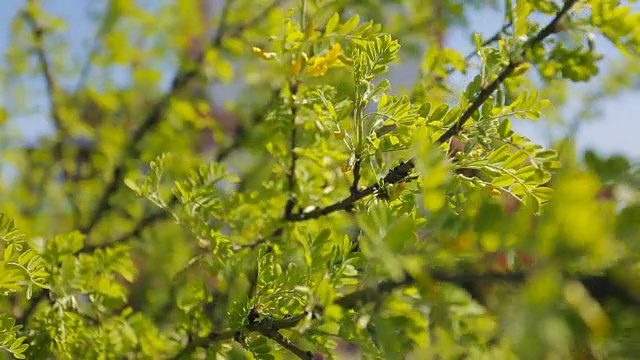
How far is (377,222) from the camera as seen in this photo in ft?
1.15

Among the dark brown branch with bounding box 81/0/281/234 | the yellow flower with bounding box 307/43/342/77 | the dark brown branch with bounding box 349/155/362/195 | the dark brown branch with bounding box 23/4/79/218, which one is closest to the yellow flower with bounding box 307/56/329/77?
the yellow flower with bounding box 307/43/342/77

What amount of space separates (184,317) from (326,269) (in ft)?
0.85

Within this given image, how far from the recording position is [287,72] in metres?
0.65

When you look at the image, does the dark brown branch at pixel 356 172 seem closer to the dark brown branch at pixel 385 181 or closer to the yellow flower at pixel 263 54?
the dark brown branch at pixel 385 181

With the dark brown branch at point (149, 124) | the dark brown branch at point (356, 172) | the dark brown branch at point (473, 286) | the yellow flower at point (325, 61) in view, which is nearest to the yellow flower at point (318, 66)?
the yellow flower at point (325, 61)

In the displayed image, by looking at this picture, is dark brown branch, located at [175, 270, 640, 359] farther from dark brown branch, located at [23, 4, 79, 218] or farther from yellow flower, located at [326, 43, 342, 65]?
dark brown branch, located at [23, 4, 79, 218]

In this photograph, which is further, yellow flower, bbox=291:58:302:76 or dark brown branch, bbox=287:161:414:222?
yellow flower, bbox=291:58:302:76

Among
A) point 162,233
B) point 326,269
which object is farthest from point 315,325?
point 162,233

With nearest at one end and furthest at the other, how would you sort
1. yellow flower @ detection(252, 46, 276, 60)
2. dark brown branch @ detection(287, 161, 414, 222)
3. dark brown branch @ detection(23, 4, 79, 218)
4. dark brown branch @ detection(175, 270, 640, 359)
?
dark brown branch @ detection(175, 270, 640, 359) → dark brown branch @ detection(287, 161, 414, 222) → yellow flower @ detection(252, 46, 276, 60) → dark brown branch @ detection(23, 4, 79, 218)

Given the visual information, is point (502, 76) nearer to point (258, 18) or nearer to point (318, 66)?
point (318, 66)

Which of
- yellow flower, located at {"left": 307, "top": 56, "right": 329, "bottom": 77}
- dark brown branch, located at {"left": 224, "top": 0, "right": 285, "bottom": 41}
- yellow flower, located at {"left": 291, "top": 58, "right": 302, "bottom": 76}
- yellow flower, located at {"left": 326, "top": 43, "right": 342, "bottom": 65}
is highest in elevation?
yellow flower, located at {"left": 326, "top": 43, "right": 342, "bottom": 65}

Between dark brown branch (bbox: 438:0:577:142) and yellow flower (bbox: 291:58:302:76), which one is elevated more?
dark brown branch (bbox: 438:0:577:142)

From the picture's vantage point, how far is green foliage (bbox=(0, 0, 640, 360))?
25 centimetres

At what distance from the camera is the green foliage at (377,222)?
0.82 ft
